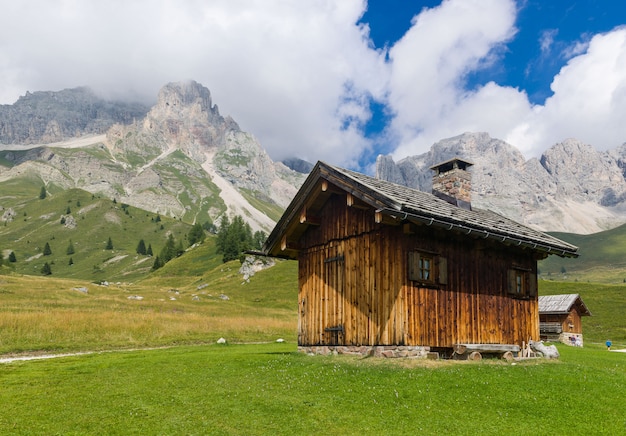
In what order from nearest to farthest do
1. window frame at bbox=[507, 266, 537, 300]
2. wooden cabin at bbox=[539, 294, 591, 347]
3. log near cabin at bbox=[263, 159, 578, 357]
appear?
log near cabin at bbox=[263, 159, 578, 357]
window frame at bbox=[507, 266, 537, 300]
wooden cabin at bbox=[539, 294, 591, 347]

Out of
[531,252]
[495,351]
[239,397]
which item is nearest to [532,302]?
[531,252]

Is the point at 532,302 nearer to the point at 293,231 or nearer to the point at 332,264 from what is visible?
the point at 332,264

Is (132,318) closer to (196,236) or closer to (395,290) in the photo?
(395,290)

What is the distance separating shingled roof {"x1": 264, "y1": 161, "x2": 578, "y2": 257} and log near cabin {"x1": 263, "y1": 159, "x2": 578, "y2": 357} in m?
0.05

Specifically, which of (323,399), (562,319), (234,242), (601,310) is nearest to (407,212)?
(323,399)

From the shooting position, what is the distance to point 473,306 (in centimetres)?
2166

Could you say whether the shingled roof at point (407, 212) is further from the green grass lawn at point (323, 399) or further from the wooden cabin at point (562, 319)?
the wooden cabin at point (562, 319)

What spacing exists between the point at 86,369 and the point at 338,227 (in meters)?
12.1

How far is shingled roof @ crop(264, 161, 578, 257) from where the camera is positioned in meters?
18.5

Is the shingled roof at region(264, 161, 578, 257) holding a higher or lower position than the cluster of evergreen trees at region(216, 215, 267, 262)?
lower

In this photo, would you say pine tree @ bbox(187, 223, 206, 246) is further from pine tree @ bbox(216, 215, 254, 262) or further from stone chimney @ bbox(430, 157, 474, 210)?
stone chimney @ bbox(430, 157, 474, 210)

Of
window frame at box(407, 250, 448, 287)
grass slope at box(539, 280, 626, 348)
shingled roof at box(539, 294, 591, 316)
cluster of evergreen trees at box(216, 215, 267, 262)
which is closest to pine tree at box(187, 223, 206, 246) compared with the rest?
cluster of evergreen trees at box(216, 215, 267, 262)

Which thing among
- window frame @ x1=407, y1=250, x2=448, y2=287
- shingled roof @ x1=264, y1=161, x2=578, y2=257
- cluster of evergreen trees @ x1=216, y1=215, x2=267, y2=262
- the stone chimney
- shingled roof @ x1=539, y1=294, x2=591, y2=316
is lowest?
shingled roof @ x1=539, y1=294, x2=591, y2=316

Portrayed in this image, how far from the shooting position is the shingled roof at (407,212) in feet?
60.6
